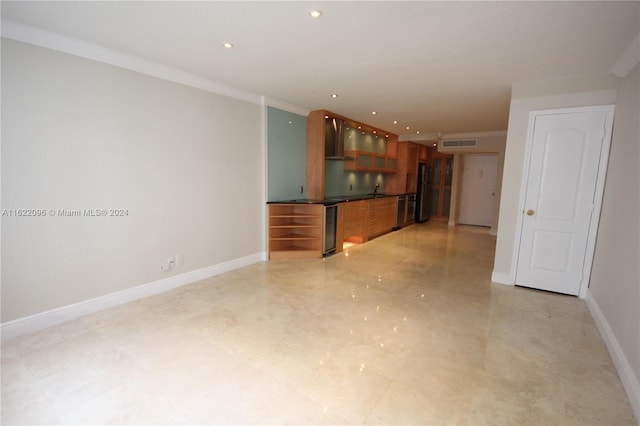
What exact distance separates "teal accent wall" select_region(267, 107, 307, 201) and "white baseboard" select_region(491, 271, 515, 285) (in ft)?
10.9

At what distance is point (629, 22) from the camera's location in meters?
2.15

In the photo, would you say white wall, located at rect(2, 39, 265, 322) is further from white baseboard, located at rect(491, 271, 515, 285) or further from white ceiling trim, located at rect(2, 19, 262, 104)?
white baseboard, located at rect(491, 271, 515, 285)

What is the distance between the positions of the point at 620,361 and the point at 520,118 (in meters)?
2.72

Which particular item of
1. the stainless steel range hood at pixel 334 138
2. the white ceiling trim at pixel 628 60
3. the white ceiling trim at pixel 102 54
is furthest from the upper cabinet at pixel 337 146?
the white ceiling trim at pixel 628 60

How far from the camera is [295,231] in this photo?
524cm

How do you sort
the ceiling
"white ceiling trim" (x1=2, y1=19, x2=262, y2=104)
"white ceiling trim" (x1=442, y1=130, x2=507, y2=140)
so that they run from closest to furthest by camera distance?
the ceiling < "white ceiling trim" (x1=2, y1=19, x2=262, y2=104) < "white ceiling trim" (x1=442, y1=130, x2=507, y2=140)

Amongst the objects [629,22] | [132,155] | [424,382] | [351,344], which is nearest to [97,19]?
[132,155]

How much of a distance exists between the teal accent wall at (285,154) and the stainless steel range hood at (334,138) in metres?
0.43

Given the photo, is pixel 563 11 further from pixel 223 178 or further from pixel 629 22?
pixel 223 178

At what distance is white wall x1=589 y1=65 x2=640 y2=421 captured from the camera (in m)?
2.08

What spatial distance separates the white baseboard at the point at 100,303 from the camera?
2.50m

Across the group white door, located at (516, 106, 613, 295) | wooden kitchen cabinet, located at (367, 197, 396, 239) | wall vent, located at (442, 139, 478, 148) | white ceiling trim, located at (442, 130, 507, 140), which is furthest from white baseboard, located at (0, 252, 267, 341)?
white ceiling trim, located at (442, 130, 507, 140)

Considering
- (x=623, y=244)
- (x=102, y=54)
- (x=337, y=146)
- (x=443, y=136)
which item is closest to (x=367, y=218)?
(x=337, y=146)

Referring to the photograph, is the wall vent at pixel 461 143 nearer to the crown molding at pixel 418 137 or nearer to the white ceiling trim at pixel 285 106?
the crown molding at pixel 418 137
